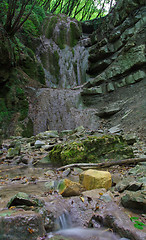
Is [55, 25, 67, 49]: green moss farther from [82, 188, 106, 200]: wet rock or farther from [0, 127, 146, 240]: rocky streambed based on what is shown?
[82, 188, 106, 200]: wet rock

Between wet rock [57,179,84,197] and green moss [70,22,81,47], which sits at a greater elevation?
green moss [70,22,81,47]

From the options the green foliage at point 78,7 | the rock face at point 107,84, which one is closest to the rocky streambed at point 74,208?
the rock face at point 107,84

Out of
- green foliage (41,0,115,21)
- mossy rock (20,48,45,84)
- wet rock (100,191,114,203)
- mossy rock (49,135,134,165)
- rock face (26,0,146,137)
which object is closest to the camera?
wet rock (100,191,114,203)

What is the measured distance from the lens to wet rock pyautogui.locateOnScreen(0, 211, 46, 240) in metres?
1.20

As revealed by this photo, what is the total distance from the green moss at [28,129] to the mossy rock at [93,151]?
6014 millimetres

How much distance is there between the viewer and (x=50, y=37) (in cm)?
1902

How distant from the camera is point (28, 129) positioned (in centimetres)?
1009

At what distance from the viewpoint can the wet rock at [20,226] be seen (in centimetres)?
120

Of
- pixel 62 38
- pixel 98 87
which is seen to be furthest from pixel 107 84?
pixel 62 38

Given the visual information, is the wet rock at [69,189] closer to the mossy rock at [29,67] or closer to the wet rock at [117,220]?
the wet rock at [117,220]

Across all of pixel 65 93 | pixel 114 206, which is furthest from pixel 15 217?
pixel 65 93

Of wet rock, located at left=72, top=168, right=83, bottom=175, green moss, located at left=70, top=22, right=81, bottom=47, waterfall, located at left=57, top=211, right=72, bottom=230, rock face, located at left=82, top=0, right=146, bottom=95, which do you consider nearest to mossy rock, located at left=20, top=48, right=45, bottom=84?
rock face, located at left=82, top=0, right=146, bottom=95

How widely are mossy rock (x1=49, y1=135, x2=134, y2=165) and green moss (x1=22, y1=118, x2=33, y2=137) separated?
601 cm

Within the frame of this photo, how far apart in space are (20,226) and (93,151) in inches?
114
